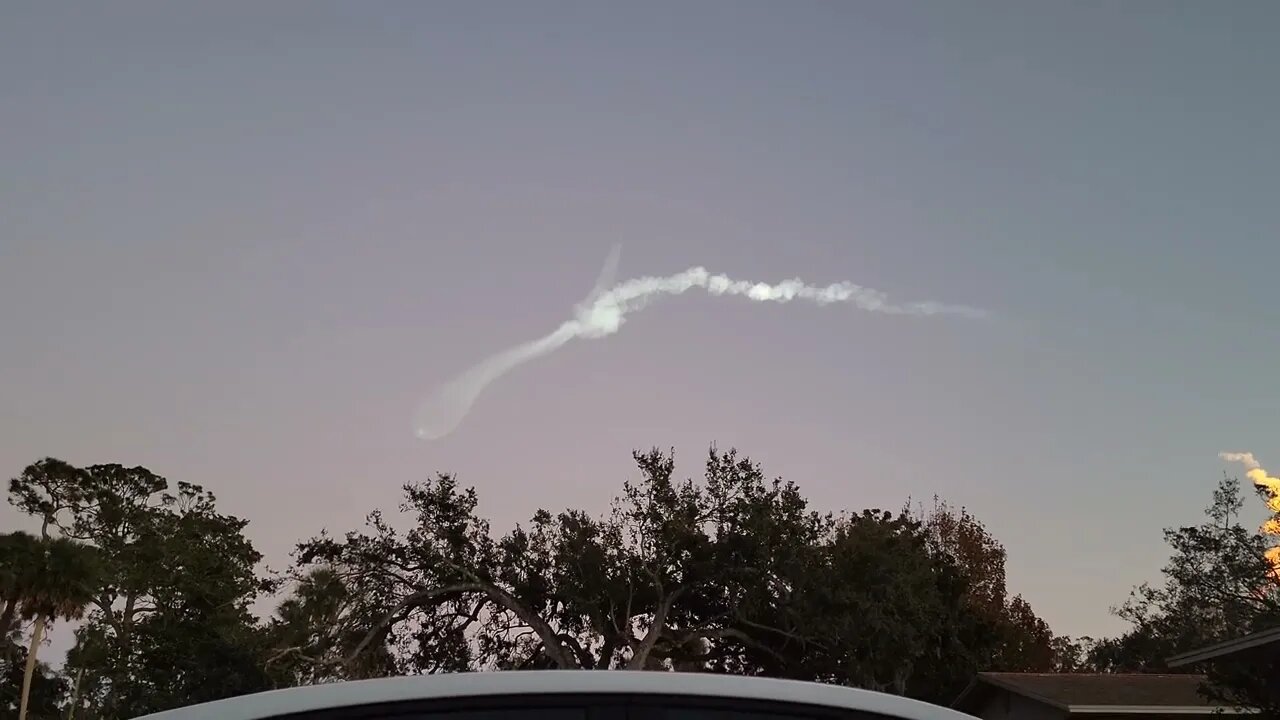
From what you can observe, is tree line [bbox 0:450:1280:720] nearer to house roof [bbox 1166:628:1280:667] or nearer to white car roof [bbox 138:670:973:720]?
house roof [bbox 1166:628:1280:667]

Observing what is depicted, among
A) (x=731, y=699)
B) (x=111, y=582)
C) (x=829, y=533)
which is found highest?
(x=111, y=582)

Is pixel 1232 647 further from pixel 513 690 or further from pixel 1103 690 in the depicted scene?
pixel 513 690

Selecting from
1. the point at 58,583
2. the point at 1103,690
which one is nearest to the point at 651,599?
the point at 1103,690

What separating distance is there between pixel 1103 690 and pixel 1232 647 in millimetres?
7683

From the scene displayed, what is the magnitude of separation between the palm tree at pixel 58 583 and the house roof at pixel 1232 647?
34916 mm

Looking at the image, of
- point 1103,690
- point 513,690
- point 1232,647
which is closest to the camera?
point 513,690

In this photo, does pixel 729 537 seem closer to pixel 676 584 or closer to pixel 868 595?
pixel 676 584

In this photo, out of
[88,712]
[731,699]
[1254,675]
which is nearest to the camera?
[731,699]

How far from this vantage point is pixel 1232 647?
61.8 feet

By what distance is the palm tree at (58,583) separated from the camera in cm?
3891

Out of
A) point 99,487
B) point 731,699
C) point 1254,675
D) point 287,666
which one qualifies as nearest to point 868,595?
point 1254,675

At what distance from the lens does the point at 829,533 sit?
105 ft

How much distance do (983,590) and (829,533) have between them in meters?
22.0

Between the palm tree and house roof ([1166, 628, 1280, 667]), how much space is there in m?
34.9
